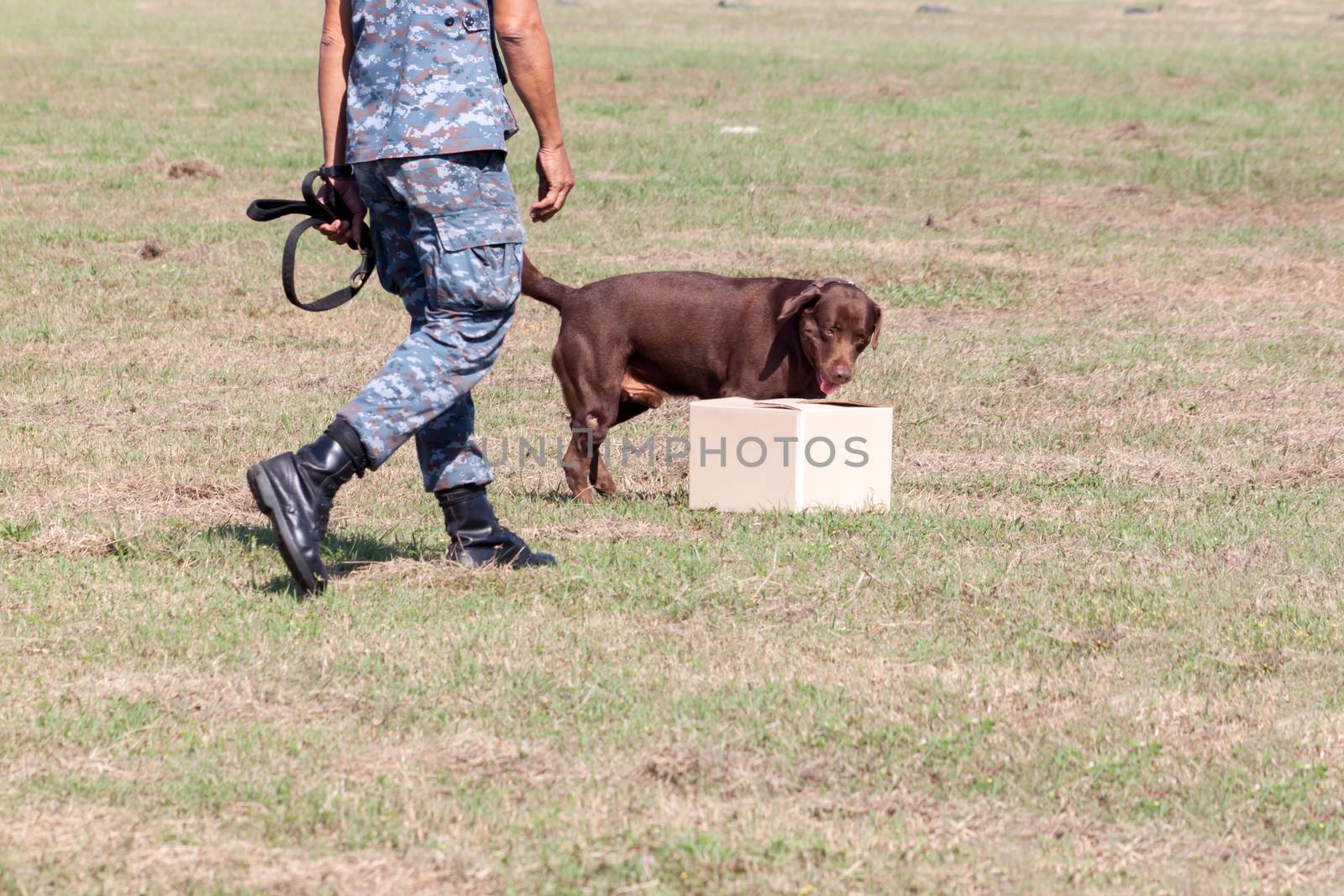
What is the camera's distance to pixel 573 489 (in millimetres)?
6816

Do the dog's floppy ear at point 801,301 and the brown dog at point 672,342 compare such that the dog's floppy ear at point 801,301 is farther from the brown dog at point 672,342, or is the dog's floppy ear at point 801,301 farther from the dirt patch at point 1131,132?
the dirt patch at point 1131,132

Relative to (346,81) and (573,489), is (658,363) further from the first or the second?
(346,81)

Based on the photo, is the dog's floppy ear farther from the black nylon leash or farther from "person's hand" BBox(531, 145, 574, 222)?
the black nylon leash

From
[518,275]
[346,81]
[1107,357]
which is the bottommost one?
[1107,357]

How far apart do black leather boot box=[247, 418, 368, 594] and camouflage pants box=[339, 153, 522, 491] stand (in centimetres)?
6

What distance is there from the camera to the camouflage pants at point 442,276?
182 inches

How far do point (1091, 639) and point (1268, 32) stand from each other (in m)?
43.3

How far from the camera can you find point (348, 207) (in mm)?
5004

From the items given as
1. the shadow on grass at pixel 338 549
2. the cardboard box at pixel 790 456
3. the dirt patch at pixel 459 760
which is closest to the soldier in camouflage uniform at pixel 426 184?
the shadow on grass at pixel 338 549

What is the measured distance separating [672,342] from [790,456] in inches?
Result: 40.7

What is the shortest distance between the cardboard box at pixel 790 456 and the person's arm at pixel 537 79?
4.98 ft

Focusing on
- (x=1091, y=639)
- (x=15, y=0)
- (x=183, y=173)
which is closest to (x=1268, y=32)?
(x=15, y=0)

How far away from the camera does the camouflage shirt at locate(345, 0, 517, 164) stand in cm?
460

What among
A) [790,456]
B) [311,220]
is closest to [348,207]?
[311,220]
